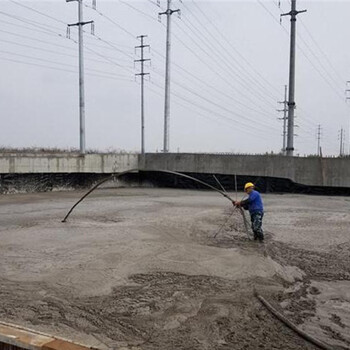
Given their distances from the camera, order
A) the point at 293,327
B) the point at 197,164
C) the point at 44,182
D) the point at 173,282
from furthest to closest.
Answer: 1. the point at 197,164
2. the point at 44,182
3. the point at 173,282
4. the point at 293,327

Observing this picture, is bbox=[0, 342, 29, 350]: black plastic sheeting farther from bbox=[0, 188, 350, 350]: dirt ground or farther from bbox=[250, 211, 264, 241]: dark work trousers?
bbox=[250, 211, 264, 241]: dark work trousers

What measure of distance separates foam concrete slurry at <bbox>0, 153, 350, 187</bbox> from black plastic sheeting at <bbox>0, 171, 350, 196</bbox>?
0.35 meters

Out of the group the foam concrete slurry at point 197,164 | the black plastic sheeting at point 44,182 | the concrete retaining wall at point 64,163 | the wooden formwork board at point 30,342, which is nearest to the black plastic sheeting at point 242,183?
the foam concrete slurry at point 197,164

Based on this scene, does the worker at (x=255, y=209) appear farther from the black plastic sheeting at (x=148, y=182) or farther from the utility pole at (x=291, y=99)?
the utility pole at (x=291, y=99)

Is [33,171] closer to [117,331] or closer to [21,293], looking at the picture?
[21,293]

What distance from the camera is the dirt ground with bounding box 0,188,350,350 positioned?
4840mm

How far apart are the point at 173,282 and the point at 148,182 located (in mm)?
23135

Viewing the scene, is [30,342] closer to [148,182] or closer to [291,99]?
[291,99]

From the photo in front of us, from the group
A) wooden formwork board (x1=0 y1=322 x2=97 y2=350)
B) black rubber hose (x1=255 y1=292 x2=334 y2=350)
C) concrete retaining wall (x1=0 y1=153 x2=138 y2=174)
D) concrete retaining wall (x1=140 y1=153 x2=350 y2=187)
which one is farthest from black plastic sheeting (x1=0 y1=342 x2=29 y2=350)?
concrete retaining wall (x1=140 y1=153 x2=350 y2=187)

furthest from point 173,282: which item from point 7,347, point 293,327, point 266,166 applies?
point 266,166

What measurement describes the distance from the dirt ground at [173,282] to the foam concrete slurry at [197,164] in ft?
38.3

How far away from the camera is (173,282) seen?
6.61 meters

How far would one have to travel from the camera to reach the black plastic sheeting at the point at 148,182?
23.2 meters

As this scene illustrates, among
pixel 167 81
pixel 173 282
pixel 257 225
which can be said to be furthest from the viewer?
pixel 167 81
